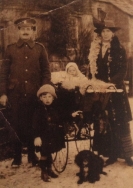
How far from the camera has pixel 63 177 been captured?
206 cm

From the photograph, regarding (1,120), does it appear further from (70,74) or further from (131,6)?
(131,6)

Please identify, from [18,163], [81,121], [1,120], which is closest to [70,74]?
[81,121]

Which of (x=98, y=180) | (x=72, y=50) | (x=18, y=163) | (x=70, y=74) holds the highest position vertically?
(x=72, y=50)

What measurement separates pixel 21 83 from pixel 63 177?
75 cm

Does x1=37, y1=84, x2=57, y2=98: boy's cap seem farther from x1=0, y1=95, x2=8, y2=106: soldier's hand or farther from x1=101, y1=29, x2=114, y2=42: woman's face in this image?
x1=101, y1=29, x2=114, y2=42: woman's face

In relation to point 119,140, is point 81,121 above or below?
above

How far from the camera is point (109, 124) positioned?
2141 mm

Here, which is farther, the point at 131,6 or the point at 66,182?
the point at 131,6

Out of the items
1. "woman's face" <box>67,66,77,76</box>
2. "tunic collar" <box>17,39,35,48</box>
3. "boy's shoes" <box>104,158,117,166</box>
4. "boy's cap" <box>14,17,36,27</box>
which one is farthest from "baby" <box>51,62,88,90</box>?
"boy's shoes" <box>104,158,117,166</box>

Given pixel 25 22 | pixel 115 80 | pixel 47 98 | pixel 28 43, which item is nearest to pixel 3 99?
pixel 47 98

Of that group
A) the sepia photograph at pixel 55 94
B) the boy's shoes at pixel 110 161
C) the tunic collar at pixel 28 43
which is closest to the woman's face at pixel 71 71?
the sepia photograph at pixel 55 94

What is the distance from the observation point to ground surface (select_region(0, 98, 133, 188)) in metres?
2.03

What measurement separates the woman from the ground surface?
3.7 inches

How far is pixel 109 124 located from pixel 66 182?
0.53 m
